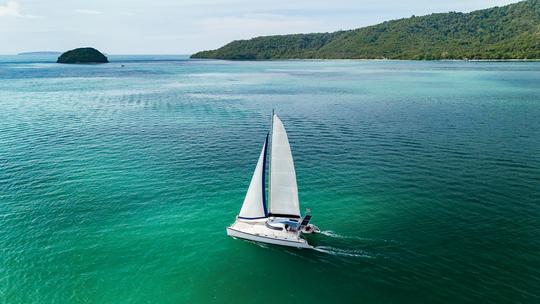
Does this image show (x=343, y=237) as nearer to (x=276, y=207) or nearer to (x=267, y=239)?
(x=276, y=207)

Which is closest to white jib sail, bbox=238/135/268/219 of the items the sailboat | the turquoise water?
the sailboat

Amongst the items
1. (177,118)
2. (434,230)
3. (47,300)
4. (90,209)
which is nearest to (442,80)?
(177,118)

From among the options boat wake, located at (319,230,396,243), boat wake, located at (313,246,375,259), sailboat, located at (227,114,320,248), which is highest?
sailboat, located at (227,114,320,248)

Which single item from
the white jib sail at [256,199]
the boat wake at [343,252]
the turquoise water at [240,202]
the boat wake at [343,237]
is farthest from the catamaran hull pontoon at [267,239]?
the boat wake at [343,237]

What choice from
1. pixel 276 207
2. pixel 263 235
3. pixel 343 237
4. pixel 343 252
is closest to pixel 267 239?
pixel 263 235

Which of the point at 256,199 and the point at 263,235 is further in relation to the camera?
the point at 256,199

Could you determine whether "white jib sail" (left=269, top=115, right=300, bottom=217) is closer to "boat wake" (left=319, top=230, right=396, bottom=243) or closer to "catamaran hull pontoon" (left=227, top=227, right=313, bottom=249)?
"catamaran hull pontoon" (left=227, top=227, right=313, bottom=249)
